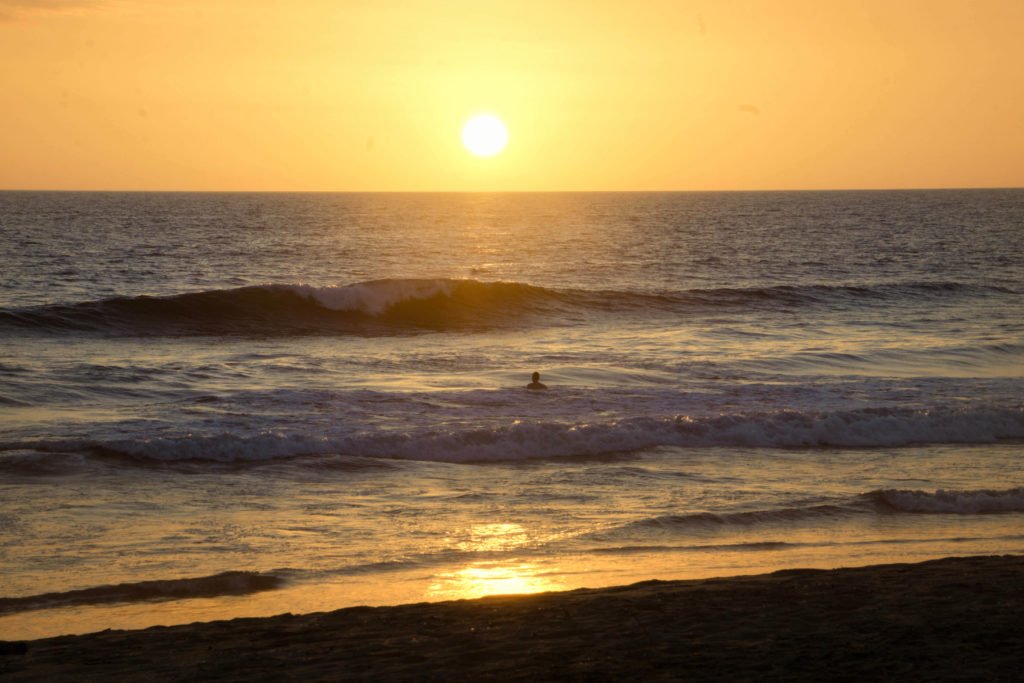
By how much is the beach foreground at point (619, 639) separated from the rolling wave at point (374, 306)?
72.6 feet

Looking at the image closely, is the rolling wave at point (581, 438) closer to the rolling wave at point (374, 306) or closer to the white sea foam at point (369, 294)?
the rolling wave at point (374, 306)

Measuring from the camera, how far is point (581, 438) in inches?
660

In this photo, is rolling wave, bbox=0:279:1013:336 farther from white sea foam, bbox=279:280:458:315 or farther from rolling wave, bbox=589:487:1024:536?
rolling wave, bbox=589:487:1024:536

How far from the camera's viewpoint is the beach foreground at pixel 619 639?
727cm

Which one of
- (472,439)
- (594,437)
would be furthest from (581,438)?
(472,439)

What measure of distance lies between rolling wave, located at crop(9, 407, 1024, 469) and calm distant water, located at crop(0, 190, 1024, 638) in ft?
0.17

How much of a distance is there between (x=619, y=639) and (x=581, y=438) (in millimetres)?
8912

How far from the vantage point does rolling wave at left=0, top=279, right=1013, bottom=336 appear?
2998 cm

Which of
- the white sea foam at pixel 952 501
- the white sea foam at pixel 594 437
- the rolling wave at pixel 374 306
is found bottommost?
the white sea foam at pixel 952 501

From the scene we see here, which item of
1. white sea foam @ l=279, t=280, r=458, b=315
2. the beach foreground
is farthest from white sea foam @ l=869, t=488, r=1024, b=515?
white sea foam @ l=279, t=280, r=458, b=315

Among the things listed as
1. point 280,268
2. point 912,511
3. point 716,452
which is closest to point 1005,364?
point 716,452

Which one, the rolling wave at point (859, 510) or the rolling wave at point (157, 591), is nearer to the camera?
the rolling wave at point (157, 591)

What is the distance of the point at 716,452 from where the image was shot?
16.5 metres

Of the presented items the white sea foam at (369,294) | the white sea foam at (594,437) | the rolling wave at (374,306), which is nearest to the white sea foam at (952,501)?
the white sea foam at (594,437)
